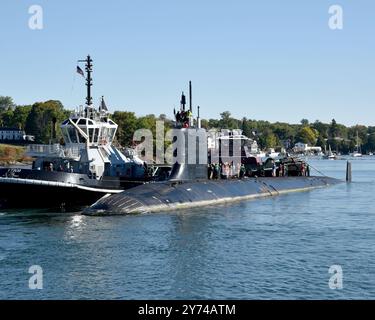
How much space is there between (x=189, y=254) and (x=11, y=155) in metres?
153

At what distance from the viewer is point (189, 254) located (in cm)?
3050

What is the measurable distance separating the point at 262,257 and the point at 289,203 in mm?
27002

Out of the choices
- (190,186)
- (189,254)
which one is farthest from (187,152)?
(189,254)

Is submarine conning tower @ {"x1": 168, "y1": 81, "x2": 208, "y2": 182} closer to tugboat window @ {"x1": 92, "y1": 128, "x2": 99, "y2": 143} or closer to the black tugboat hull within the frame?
the black tugboat hull

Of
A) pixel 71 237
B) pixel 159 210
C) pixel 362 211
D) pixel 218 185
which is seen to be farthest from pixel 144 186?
pixel 362 211

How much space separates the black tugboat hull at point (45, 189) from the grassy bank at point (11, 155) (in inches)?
4535

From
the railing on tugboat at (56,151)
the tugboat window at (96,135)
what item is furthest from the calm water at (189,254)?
the tugboat window at (96,135)

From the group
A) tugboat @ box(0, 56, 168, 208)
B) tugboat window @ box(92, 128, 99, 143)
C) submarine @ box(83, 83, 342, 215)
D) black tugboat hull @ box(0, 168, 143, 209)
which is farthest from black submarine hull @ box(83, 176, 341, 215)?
tugboat window @ box(92, 128, 99, 143)

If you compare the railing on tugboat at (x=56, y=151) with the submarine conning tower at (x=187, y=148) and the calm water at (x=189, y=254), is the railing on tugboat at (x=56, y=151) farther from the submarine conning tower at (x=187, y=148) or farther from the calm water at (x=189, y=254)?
the calm water at (x=189, y=254)

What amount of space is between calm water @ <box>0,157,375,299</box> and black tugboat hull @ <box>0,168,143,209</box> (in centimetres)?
290

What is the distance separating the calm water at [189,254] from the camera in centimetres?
2403

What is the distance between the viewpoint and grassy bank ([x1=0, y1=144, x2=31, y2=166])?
166875 mm

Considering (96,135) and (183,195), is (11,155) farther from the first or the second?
(183,195)
